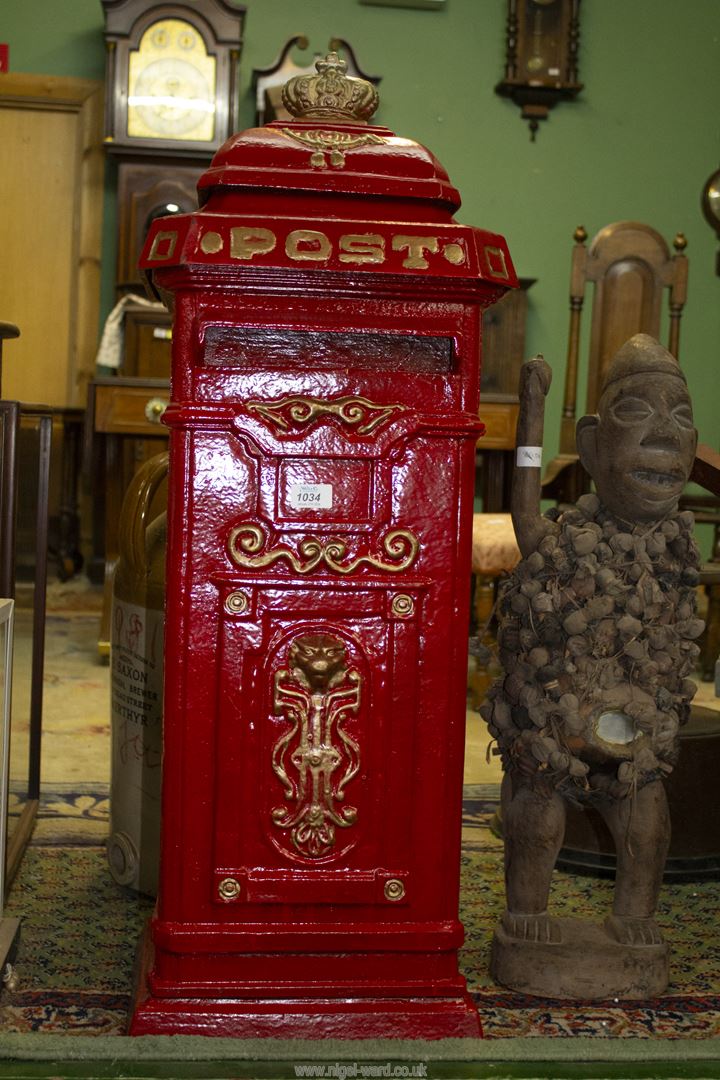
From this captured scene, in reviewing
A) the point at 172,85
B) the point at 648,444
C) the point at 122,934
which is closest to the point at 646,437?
the point at 648,444

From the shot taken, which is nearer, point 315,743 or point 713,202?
point 315,743

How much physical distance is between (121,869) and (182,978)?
62 cm

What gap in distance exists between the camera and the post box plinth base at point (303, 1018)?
64.0 inches

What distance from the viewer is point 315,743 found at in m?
1.65

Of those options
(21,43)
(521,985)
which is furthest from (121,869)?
(21,43)

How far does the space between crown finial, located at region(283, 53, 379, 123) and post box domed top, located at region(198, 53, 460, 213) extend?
0.18ft

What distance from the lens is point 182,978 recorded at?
5.38 ft

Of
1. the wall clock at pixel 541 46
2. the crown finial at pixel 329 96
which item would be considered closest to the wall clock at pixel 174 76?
the wall clock at pixel 541 46

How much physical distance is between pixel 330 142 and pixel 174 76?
17.0 feet

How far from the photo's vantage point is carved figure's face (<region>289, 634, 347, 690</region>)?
1627 millimetres

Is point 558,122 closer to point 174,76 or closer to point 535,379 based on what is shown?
point 174,76

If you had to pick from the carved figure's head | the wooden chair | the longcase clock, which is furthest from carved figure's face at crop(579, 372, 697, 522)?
the longcase clock

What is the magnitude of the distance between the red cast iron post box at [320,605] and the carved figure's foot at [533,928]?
0.24m

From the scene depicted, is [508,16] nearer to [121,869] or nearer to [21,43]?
[21,43]
